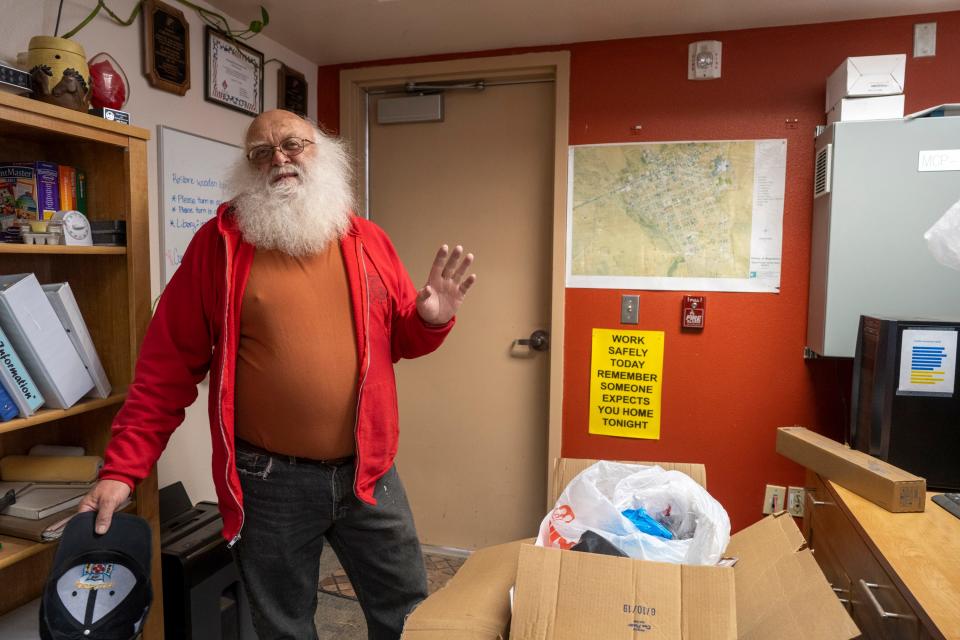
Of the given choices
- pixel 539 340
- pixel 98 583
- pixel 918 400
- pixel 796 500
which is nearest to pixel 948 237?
pixel 918 400

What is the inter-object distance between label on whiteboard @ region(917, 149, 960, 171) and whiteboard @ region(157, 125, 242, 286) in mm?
2199

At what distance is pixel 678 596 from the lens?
0.89 metres

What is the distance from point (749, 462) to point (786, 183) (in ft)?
3.61

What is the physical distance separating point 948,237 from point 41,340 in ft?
6.95

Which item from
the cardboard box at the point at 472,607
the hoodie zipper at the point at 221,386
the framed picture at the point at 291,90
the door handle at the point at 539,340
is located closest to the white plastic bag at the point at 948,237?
the cardboard box at the point at 472,607

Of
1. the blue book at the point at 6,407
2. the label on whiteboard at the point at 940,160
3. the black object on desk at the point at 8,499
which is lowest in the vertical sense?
the black object on desk at the point at 8,499

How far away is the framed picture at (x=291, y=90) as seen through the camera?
242 centimetres

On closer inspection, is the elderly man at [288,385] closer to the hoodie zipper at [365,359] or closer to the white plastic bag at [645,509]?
the hoodie zipper at [365,359]

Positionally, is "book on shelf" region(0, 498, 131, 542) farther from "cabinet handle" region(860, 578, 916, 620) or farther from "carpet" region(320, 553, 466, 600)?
"cabinet handle" region(860, 578, 916, 620)

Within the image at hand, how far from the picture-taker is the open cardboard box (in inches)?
34.1

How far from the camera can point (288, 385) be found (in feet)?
4.39

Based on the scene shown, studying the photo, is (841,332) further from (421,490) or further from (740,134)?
(421,490)

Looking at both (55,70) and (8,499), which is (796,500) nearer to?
(8,499)

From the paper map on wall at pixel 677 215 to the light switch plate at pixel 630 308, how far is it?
0.16ft
